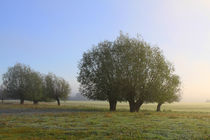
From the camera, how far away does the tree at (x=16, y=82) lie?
292 ft

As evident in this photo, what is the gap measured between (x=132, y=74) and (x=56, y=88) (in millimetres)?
57672

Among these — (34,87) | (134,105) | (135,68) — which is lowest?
(134,105)

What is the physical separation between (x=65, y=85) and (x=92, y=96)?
160 ft

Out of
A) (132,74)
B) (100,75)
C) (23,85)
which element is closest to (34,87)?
(23,85)

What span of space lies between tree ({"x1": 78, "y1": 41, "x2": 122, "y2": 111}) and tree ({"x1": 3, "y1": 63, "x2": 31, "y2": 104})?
1655 inches

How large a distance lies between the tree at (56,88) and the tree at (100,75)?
151 ft

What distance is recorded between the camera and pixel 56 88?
3917 inches

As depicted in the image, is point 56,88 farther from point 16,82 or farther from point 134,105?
point 134,105

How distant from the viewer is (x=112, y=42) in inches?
2122

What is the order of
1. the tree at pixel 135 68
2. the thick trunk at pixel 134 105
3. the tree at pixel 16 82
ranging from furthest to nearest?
1. the tree at pixel 16 82
2. the thick trunk at pixel 134 105
3. the tree at pixel 135 68

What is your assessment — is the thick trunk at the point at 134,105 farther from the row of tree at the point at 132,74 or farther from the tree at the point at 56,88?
the tree at the point at 56,88

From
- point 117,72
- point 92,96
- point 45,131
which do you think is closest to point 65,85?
point 92,96

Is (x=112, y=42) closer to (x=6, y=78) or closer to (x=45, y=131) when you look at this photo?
(x=45, y=131)

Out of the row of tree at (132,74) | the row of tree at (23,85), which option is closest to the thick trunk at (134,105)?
the row of tree at (132,74)
